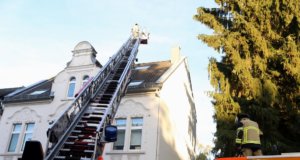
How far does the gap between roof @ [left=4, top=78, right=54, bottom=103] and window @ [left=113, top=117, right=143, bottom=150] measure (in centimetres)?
498

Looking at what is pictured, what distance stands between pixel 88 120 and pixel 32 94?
12.0 meters

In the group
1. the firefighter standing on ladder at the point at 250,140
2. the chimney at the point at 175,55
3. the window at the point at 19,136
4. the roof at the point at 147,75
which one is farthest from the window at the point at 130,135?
the firefighter standing on ladder at the point at 250,140

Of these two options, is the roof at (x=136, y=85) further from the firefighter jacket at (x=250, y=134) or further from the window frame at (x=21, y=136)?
the firefighter jacket at (x=250, y=134)

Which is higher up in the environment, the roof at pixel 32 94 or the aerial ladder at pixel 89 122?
the roof at pixel 32 94

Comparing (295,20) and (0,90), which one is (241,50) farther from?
(0,90)

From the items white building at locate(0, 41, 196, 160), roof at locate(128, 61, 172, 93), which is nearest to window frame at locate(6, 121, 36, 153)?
white building at locate(0, 41, 196, 160)

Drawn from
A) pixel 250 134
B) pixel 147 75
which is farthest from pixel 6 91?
pixel 250 134

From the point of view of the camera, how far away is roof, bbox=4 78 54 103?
66.6 feet

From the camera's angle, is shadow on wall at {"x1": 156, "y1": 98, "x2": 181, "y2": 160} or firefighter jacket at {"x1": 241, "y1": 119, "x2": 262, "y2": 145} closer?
firefighter jacket at {"x1": 241, "y1": 119, "x2": 262, "y2": 145}

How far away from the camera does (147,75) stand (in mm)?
20047

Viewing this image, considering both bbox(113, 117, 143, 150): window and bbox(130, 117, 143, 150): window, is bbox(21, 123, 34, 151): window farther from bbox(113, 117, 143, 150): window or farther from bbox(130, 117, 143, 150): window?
bbox(130, 117, 143, 150): window

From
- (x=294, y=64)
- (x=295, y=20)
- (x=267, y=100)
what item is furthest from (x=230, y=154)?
(x=295, y=20)

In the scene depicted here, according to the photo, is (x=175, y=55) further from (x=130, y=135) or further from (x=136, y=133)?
(x=130, y=135)

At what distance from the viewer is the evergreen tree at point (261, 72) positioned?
1116 cm
